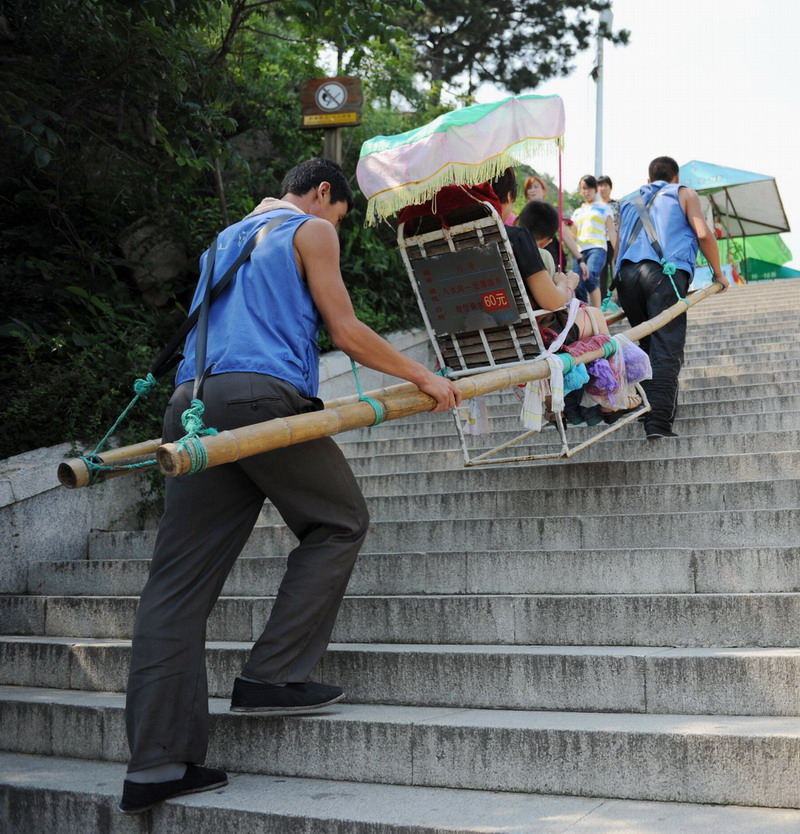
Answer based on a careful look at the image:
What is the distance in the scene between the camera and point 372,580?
185 inches

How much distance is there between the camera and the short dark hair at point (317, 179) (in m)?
3.65

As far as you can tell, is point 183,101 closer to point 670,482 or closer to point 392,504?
point 392,504

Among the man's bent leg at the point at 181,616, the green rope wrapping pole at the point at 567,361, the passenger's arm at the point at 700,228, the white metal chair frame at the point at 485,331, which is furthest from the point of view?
the passenger's arm at the point at 700,228

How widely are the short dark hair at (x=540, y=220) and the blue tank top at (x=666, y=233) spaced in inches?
42.3

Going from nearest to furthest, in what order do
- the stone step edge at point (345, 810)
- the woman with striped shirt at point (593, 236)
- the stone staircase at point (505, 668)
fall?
the stone step edge at point (345, 810) → the stone staircase at point (505, 668) → the woman with striped shirt at point (593, 236)

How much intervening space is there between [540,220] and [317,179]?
242 centimetres

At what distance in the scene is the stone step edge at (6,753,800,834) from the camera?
9.23 feet

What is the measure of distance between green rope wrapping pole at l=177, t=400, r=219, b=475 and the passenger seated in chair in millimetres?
2831

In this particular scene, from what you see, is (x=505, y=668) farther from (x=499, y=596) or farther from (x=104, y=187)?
(x=104, y=187)

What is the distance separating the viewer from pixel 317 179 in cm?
365

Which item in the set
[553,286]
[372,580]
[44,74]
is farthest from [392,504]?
[44,74]

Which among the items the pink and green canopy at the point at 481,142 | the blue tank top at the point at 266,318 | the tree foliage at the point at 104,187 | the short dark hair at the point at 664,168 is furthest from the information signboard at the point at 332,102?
the blue tank top at the point at 266,318

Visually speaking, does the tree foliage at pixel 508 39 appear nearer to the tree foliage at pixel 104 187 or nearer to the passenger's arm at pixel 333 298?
the tree foliage at pixel 104 187

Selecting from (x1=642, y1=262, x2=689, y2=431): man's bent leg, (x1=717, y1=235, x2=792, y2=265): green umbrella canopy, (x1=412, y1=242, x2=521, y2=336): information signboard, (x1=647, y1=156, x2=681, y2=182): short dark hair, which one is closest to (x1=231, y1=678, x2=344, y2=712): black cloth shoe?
(x1=412, y1=242, x2=521, y2=336): information signboard
